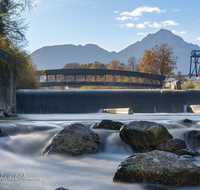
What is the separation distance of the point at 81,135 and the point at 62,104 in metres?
12.5

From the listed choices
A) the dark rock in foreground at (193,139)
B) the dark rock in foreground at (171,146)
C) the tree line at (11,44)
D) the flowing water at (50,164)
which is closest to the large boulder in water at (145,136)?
the dark rock in foreground at (171,146)

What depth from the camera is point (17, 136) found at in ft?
19.6

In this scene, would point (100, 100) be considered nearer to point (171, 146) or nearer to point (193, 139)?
point (193, 139)

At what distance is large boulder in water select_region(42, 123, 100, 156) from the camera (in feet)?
16.1

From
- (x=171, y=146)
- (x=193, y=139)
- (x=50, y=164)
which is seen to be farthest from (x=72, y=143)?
(x=193, y=139)

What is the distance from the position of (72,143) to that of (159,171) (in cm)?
234

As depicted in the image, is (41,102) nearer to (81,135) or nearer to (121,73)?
(81,135)

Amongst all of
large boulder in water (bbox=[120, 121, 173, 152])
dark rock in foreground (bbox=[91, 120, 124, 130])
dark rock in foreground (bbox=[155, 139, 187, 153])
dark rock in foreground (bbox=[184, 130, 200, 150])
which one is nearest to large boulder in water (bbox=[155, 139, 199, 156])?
dark rock in foreground (bbox=[155, 139, 187, 153])

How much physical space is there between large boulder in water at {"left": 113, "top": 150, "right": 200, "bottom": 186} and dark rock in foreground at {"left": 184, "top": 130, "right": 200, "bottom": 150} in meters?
2.65

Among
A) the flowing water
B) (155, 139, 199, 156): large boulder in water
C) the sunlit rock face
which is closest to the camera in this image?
the flowing water

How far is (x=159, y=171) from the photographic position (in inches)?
126

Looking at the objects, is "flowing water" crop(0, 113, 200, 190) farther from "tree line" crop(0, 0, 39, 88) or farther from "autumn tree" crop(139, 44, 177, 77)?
"autumn tree" crop(139, 44, 177, 77)

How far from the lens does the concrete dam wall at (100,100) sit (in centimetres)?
1697

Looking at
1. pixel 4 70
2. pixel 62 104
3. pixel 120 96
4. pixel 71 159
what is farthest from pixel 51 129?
pixel 120 96
